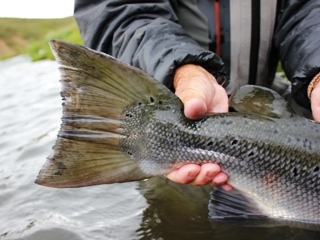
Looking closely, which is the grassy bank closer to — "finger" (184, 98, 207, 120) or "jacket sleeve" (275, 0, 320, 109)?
"jacket sleeve" (275, 0, 320, 109)

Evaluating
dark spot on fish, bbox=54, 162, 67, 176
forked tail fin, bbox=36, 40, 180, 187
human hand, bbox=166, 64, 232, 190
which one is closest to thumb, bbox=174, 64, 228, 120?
human hand, bbox=166, 64, 232, 190

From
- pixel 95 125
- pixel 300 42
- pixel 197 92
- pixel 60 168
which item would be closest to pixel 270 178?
pixel 197 92

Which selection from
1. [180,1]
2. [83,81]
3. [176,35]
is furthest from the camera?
[180,1]

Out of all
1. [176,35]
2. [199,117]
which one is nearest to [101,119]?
[199,117]

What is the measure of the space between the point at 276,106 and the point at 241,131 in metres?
0.17

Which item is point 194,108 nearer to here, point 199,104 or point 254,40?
point 199,104

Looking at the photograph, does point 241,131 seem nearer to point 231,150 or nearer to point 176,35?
point 231,150

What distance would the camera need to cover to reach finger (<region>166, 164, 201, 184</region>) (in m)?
1.90

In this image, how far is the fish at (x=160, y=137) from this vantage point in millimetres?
1887

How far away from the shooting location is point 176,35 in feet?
8.63

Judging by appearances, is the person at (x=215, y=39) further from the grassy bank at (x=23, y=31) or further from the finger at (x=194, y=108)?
the grassy bank at (x=23, y=31)

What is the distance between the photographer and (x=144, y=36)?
8.76 ft

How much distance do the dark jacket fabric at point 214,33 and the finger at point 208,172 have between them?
2.34ft

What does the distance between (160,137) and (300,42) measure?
1477 mm
